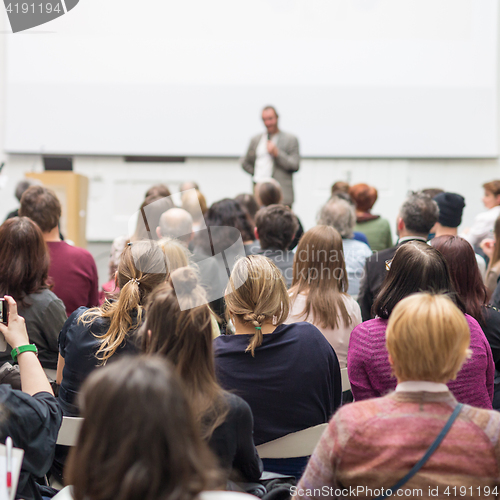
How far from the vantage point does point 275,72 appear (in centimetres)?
646

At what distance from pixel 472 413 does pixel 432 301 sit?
0.24 metres

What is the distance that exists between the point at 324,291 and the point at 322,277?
63mm

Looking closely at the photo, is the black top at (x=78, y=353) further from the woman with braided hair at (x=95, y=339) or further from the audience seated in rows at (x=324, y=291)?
the audience seated in rows at (x=324, y=291)

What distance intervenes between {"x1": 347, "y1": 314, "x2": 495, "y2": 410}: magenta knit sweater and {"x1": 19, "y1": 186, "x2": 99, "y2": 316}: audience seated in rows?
1.64 meters

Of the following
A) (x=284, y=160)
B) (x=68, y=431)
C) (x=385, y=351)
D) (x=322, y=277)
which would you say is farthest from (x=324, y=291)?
(x=284, y=160)

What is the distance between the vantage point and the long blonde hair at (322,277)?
226cm

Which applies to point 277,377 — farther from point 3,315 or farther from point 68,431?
point 3,315

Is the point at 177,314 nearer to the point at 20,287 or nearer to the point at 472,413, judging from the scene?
the point at 472,413

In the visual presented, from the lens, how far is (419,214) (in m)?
2.96

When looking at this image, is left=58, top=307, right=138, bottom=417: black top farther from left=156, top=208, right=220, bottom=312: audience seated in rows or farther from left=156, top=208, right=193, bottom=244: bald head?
left=156, top=208, right=193, bottom=244: bald head

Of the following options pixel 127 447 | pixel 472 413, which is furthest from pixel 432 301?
pixel 127 447

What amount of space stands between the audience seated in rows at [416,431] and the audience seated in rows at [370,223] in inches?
115

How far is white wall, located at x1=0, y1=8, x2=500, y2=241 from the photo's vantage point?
6.66 meters

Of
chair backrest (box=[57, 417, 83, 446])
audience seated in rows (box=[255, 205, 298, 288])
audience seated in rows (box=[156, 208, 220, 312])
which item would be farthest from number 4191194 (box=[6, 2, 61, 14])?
chair backrest (box=[57, 417, 83, 446])
